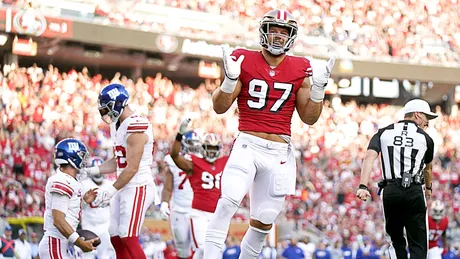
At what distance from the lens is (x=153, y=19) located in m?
28.0

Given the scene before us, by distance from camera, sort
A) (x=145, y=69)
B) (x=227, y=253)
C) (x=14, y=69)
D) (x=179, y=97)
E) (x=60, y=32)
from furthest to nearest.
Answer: (x=145, y=69) → (x=179, y=97) → (x=60, y=32) → (x=14, y=69) → (x=227, y=253)

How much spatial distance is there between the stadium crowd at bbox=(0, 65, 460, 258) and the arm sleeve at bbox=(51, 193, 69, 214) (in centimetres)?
1028

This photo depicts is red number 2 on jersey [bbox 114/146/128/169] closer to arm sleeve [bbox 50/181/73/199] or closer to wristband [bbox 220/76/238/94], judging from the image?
arm sleeve [bbox 50/181/73/199]

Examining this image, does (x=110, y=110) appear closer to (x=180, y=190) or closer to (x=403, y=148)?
(x=403, y=148)

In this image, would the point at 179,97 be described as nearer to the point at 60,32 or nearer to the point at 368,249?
the point at 60,32

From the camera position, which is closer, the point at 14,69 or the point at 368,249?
the point at 368,249

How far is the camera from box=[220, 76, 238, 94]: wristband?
6.49 m

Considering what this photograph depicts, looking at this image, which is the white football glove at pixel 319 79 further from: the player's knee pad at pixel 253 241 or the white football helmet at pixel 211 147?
the white football helmet at pixel 211 147

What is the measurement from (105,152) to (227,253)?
5.98 meters

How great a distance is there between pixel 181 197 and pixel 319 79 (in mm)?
4702

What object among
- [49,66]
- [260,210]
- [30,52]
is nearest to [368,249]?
[260,210]

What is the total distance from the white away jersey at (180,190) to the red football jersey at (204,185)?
0.96 feet

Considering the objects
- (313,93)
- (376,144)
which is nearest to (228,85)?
(313,93)

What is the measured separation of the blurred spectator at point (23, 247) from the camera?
14.6 m
